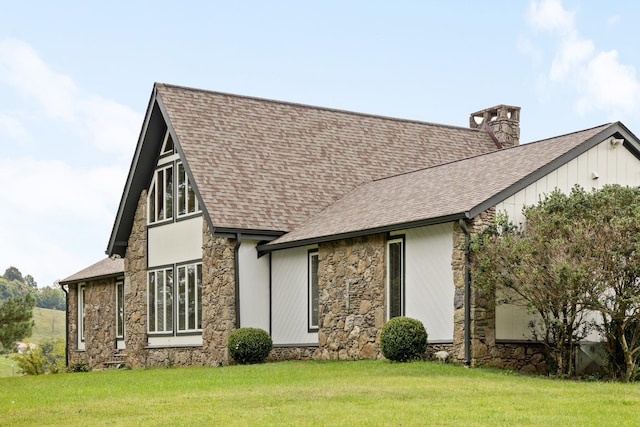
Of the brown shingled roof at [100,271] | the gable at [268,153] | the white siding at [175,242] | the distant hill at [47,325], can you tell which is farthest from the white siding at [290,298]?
the distant hill at [47,325]

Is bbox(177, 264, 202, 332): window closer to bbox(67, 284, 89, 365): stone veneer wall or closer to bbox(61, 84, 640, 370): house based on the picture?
bbox(61, 84, 640, 370): house

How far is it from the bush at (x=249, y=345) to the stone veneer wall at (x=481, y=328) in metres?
5.65

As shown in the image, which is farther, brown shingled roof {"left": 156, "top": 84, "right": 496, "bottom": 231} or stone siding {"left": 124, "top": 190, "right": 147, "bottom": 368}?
stone siding {"left": 124, "top": 190, "right": 147, "bottom": 368}

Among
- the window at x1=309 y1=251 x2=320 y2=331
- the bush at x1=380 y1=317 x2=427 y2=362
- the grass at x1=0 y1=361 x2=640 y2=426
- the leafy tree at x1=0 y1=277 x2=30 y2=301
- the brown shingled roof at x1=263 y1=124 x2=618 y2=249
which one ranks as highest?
the brown shingled roof at x1=263 y1=124 x2=618 y2=249

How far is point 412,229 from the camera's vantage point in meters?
20.0

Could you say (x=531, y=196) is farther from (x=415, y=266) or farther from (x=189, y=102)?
(x=189, y=102)

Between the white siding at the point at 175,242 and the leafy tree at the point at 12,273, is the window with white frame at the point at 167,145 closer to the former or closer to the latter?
the white siding at the point at 175,242

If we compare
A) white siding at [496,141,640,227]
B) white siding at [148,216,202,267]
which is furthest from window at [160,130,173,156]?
white siding at [496,141,640,227]

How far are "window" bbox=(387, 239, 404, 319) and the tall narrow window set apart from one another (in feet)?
25.9

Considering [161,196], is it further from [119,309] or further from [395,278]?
[395,278]

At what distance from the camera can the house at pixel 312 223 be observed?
754 inches

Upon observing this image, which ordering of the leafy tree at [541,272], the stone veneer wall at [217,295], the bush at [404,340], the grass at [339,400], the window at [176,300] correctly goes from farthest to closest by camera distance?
the window at [176,300]
the stone veneer wall at [217,295]
the bush at [404,340]
the leafy tree at [541,272]
the grass at [339,400]

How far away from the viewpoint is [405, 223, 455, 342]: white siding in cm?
1903

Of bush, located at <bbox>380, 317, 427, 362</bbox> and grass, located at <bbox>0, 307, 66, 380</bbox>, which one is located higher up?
bush, located at <bbox>380, 317, 427, 362</bbox>
